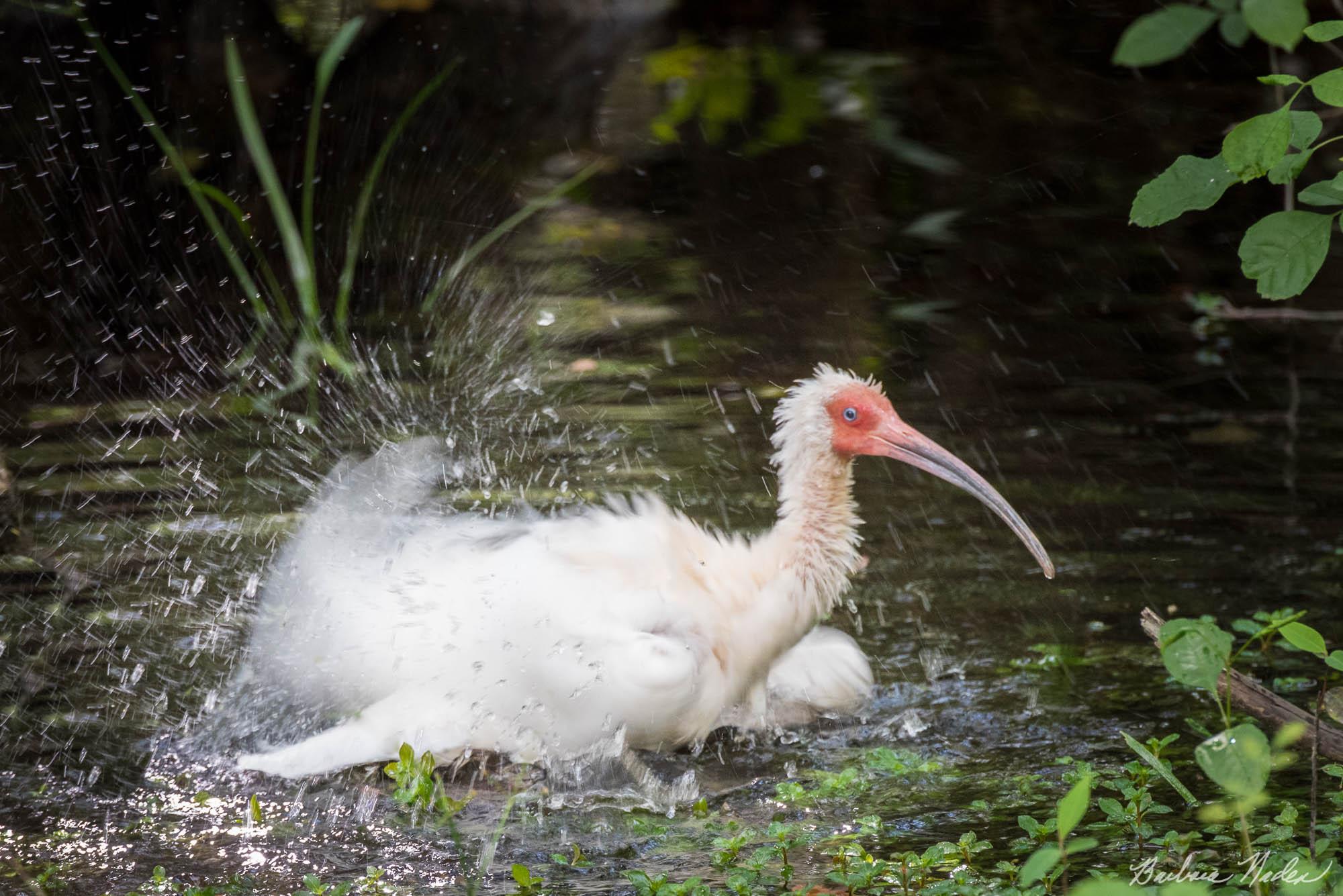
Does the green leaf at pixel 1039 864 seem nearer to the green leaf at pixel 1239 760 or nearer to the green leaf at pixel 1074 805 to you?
the green leaf at pixel 1074 805

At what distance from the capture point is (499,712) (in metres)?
3.88

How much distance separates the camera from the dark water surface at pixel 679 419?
3.72 m

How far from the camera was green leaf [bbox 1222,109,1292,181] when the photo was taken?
7.55 ft

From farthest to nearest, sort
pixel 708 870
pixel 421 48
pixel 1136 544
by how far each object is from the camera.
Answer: pixel 421 48 → pixel 1136 544 → pixel 708 870

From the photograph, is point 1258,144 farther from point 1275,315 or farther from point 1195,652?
point 1275,315

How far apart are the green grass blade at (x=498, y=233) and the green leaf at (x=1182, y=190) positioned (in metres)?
4.07

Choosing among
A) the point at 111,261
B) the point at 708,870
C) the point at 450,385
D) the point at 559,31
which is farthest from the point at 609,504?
the point at 559,31

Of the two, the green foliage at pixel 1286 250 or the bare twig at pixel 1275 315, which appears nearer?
the green foliage at pixel 1286 250

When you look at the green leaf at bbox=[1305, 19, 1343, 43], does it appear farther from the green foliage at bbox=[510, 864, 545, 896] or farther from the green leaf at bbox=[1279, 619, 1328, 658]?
the green foliage at bbox=[510, 864, 545, 896]

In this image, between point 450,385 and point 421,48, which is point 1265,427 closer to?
point 450,385

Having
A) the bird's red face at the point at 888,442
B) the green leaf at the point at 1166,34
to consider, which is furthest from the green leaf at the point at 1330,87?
the bird's red face at the point at 888,442

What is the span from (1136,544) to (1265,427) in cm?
119

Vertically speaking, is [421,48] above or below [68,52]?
below

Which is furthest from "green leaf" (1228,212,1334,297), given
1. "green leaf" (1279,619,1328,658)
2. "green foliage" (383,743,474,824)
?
"green foliage" (383,743,474,824)
